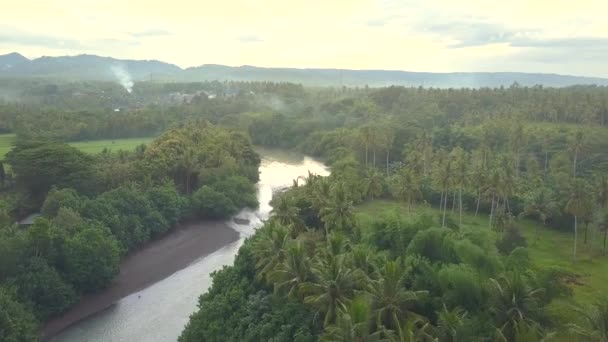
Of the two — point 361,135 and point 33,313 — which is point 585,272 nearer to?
point 33,313

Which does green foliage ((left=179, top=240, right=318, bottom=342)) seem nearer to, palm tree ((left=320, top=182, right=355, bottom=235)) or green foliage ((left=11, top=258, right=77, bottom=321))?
palm tree ((left=320, top=182, right=355, bottom=235))

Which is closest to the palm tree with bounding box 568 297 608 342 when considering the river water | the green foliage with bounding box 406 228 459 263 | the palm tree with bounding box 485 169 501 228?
the green foliage with bounding box 406 228 459 263

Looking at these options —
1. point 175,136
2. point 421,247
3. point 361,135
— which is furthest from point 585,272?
point 175,136

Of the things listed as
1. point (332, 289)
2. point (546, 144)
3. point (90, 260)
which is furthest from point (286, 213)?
point (546, 144)

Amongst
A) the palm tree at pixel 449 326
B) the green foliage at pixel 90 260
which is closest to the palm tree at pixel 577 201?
the palm tree at pixel 449 326

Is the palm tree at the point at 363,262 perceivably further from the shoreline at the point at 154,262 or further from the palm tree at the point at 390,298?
the shoreline at the point at 154,262

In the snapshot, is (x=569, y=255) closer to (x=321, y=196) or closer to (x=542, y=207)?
(x=542, y=207)
